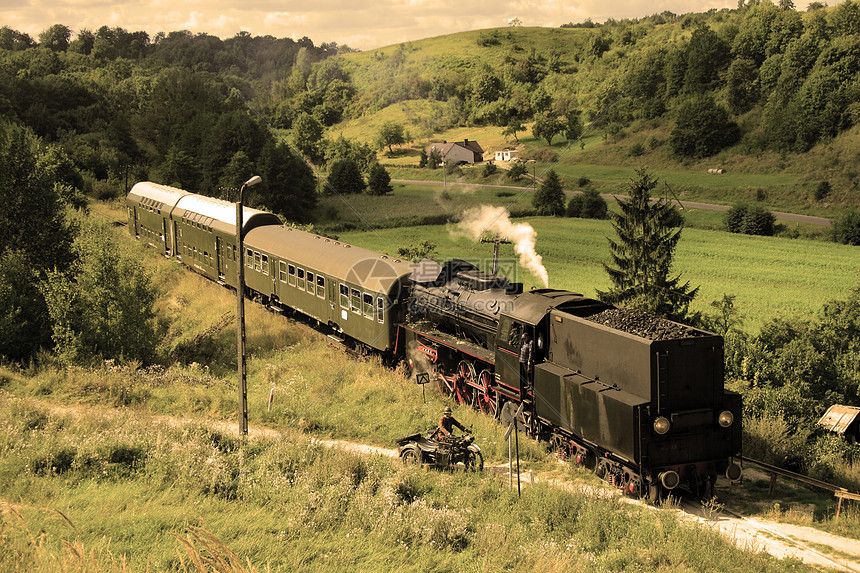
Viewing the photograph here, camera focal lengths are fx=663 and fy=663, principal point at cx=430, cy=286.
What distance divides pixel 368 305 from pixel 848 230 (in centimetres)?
4410

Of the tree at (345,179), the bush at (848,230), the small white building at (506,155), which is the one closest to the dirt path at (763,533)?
the bush at (848,230)

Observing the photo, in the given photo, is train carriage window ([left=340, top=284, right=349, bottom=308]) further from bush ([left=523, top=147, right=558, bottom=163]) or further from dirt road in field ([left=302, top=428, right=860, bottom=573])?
bush ([left=523, top=147, right=558, bottom=163])

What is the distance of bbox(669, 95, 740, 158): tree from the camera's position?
2980 inches

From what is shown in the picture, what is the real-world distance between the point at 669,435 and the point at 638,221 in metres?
14.5

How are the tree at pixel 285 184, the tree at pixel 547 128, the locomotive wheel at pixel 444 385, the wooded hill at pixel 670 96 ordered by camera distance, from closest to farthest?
the locomotive wheel at pixel 444 385 < the tree at pixel 285 184 < the wooded hill at pixel 670 96 < the tree at pixel 547 128

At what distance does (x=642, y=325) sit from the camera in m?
14.2

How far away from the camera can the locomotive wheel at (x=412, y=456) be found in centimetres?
1401

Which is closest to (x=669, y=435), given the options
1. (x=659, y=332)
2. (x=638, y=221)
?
(x=659, y=332)

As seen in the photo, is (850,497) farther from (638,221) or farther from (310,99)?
(310,99)

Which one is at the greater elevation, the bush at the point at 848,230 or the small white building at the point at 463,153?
the small white building at the point at 463,153

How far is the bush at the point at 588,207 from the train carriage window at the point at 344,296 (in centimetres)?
3861

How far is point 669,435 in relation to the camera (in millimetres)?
13133

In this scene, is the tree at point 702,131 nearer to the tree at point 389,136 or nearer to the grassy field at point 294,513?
the tree at point 389,136

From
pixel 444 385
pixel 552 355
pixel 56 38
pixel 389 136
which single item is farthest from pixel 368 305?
pixel 56 38
